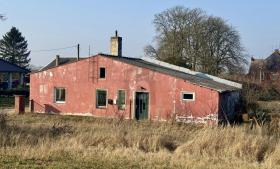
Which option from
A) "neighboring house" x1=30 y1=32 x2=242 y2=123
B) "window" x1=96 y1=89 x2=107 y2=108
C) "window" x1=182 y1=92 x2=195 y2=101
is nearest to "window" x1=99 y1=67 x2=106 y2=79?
"neighboring house" x1=30 y1=32 x2=242 y2=123

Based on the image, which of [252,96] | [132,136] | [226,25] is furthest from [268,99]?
[132,136]

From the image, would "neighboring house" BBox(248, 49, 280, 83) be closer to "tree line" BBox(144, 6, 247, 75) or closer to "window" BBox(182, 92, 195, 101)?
"tree line" BBox(144, 6, 247, 75)

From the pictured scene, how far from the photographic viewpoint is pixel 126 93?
35062 mm

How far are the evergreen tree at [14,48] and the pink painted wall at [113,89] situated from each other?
54.4m

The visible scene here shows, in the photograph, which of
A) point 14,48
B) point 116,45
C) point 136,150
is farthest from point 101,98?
point 14,48

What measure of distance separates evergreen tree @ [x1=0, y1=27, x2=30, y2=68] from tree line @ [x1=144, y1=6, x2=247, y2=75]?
34003 millimetres

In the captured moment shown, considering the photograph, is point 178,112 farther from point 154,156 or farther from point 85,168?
point 85,168

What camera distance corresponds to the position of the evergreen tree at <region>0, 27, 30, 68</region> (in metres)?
90.4

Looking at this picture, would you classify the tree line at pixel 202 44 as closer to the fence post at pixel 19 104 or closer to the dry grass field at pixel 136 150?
the fence post at pixel 19 104

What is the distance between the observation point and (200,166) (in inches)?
442

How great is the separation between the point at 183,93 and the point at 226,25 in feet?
121

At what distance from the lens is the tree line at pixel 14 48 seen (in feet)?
297

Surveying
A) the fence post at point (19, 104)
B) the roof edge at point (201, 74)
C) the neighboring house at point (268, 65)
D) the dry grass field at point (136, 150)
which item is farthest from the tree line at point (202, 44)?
the dry grass field at point (136, 150)

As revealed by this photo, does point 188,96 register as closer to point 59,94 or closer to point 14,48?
point 59,94
